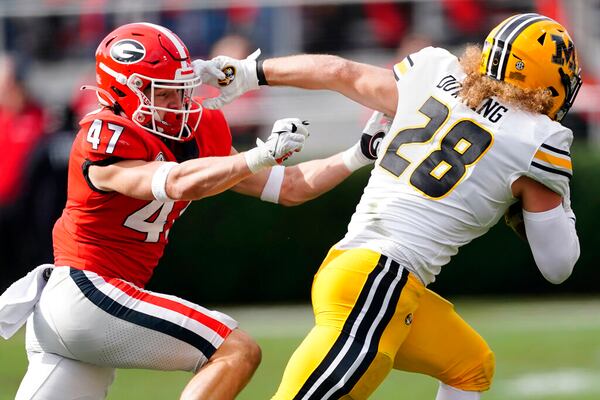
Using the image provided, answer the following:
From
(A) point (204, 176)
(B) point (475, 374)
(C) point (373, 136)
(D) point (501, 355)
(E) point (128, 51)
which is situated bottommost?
(D) point (501, 355)

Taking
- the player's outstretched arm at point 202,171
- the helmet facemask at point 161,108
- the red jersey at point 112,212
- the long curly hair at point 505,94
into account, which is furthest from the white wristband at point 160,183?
the long curly hair at point 505,94

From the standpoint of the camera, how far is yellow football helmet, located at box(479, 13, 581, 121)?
4.18 metres

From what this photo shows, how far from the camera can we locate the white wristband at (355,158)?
4.89 m

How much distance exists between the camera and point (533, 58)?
164 inches

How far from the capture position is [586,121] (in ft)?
34.1

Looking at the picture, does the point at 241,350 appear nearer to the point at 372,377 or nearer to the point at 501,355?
the point at 372,377

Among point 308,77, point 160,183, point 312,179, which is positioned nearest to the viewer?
point 160,183

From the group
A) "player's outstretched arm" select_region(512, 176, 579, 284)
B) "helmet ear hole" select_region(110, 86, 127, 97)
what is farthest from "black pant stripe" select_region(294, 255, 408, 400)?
"helmet ear hole" select_region(110, 86, 127, 97)

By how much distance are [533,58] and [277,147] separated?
0.91 meters

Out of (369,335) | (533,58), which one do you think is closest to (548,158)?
(533,58)

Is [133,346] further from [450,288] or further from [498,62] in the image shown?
[450,288]

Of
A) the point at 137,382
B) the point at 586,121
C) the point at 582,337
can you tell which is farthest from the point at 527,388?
the point at 586,121

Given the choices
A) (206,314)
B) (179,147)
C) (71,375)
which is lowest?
(71,375)

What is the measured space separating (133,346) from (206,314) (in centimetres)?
28
